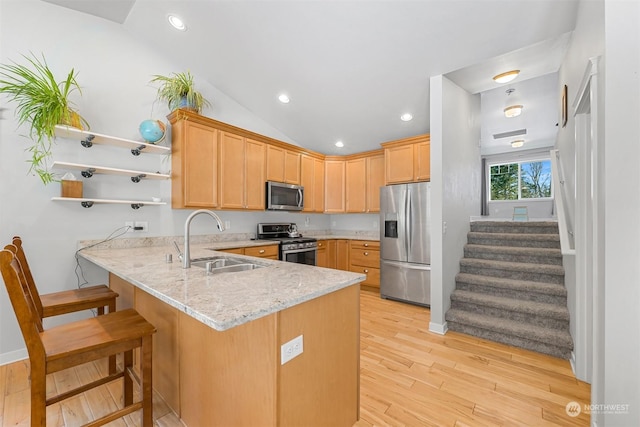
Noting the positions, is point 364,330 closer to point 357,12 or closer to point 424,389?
point 424,389

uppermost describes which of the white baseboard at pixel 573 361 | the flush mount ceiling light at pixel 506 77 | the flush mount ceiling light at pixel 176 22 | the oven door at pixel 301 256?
the flush mount ceiling light at pixel 176 22

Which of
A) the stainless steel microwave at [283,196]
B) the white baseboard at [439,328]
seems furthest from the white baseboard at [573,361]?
the stainless steel microwave at [283,196]

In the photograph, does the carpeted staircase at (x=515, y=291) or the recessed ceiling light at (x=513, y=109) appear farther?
the recessed ceiling light at (x=513, y=109)

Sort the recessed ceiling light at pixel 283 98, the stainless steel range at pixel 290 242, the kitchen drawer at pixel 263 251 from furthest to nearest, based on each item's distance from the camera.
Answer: the stainless steel range at pixel 290 242 < the recessed ceiling light at pixel 283 98 < the kitchen drawer at pixel 263 251

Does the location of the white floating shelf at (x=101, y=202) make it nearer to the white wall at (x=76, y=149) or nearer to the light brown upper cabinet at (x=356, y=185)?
the white wall at (x=76, y=149)

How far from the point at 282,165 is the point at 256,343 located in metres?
3.52

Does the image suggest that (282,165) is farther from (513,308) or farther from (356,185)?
(513,308)

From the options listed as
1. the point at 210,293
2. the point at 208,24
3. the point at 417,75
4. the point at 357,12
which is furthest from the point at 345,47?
the point at 210,293

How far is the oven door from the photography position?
12.9 feet

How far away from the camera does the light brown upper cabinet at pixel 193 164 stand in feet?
10.3

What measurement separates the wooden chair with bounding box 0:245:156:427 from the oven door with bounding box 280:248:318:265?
93.7 inches

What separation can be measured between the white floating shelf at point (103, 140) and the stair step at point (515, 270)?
4.04m

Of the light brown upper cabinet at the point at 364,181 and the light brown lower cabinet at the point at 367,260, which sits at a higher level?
the light brown upper cabinet at the point at 364,181

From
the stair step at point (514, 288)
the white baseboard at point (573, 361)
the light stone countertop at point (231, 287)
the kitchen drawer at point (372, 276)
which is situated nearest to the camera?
→ the light stone countertop at point (231, 287)
